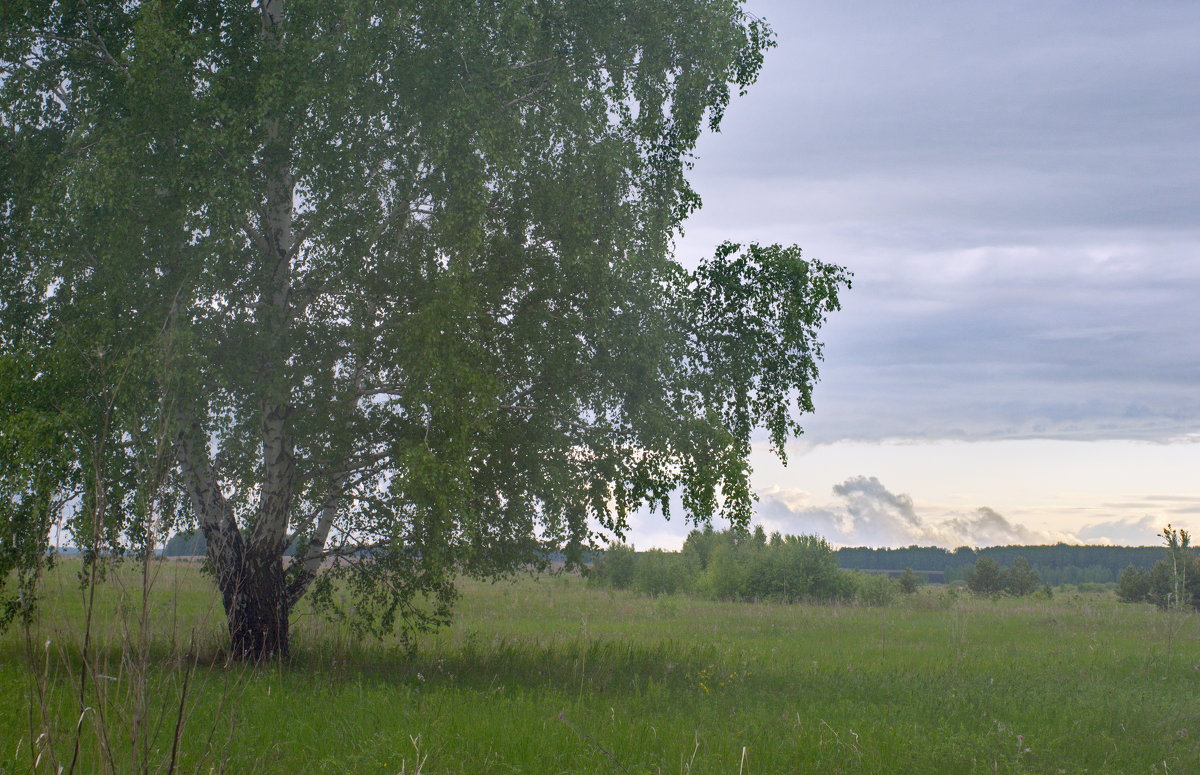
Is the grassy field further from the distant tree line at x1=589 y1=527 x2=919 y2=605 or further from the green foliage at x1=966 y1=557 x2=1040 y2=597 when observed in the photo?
the green foliage at x1=966 y1=557 x2=1040 y2=597

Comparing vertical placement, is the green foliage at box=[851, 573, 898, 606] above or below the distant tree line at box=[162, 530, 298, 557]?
below

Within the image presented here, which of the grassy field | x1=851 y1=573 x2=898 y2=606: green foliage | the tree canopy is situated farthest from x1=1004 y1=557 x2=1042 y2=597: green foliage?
the tree canopy

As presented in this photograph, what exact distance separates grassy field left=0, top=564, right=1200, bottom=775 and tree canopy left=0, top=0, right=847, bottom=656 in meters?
1.83

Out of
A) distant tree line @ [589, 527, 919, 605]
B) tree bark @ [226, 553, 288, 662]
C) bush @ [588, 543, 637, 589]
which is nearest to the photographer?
tree bark @ [226, 553, 288, 662]

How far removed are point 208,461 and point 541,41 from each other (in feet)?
28.7

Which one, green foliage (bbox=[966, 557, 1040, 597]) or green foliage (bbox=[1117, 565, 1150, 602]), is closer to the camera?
green foliage (bbox=[1117, 565, 1150, 602])

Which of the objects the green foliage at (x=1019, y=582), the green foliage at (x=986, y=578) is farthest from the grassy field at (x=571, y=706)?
the green foliage at (x=986, y=578)

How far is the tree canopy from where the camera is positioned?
1269cm

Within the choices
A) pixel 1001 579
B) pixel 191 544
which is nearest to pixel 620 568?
pixel 1001 579

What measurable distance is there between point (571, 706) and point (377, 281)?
7164 mm

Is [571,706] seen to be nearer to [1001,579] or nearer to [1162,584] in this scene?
[1162,584]

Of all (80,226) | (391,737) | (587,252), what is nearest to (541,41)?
(587,252)

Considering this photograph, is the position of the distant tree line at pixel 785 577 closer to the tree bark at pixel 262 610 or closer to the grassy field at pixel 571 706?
the grassy field at pixel 571 706

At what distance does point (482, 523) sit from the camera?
1460 cm
